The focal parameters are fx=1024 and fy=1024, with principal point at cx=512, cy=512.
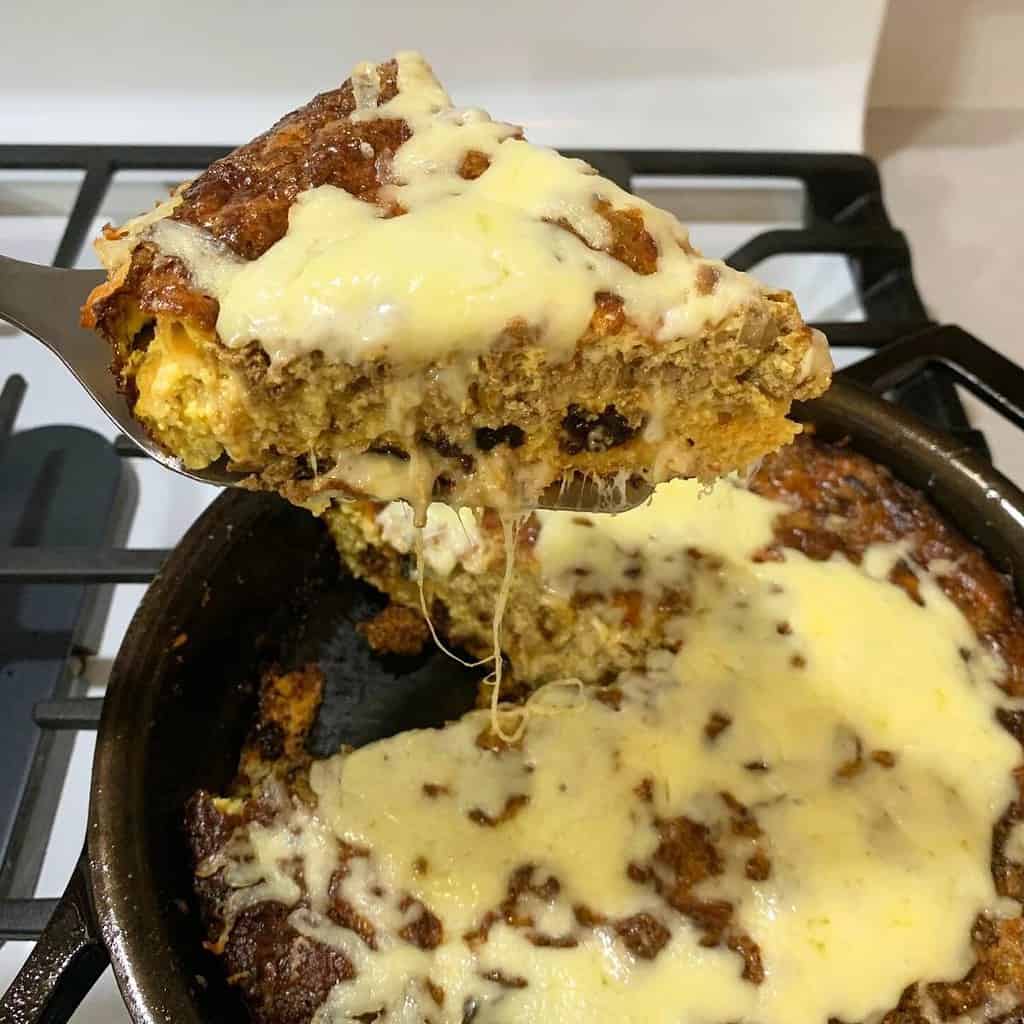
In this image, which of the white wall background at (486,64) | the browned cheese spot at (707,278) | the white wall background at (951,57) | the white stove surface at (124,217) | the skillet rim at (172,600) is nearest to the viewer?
the browned cheese spot at (707,278)

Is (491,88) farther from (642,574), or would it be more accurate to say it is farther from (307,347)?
(307,347)

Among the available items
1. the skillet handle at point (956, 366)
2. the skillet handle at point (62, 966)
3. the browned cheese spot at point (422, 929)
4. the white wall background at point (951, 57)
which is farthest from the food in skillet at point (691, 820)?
the white wall background at point (951, 57)

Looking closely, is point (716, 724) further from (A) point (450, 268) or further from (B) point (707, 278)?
(A) point (450, 268)

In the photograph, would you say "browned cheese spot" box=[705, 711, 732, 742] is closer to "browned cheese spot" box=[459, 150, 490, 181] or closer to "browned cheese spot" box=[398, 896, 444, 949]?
"browned cheese spot" box=[398, 896, 444, 949]

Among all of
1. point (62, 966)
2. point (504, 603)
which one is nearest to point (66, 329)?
point (504, 603)

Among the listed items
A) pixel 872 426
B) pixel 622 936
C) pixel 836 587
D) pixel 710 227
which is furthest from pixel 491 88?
pixel 622 936

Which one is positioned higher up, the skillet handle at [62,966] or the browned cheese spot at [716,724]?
the browned cheese spot at [716,724]

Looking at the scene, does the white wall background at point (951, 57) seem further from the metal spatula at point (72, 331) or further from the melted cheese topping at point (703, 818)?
the metal spatula at point (72, 331)

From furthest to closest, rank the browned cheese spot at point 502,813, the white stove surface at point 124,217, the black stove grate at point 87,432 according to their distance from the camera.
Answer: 1. the white stove surface at point 124,217
2. the black stove grate at point 87,432
3. the browned cheese spot at point 502,813
